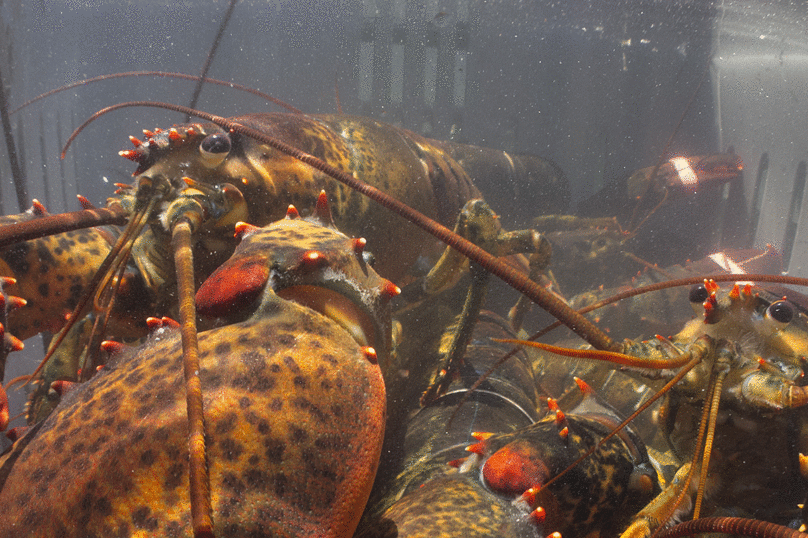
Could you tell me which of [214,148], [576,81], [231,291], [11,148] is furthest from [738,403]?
[576,81]

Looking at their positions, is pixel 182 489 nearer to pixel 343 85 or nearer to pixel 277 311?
pixel 277 311

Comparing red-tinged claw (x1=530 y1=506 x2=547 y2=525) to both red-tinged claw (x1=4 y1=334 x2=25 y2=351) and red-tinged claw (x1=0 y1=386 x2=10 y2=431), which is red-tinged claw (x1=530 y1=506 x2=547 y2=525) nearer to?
red-tinged claw (x1=0 y1=386 x2=10 y2=431)

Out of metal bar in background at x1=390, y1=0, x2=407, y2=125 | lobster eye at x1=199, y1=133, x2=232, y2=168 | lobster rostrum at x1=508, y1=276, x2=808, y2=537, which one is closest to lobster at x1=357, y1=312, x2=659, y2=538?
lobster rostrum at x1=508, y1=276, x2=808, y2=537

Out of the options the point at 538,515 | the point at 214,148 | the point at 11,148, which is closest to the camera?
the point at 538,515

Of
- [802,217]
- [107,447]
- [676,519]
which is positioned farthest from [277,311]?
[802,217]

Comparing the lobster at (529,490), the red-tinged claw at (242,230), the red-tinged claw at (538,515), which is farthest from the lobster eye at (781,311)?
the red-tinged claw at (242,230)

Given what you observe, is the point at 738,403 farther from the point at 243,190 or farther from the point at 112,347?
the point at 243,190

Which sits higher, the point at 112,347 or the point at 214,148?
the point at 214,148
